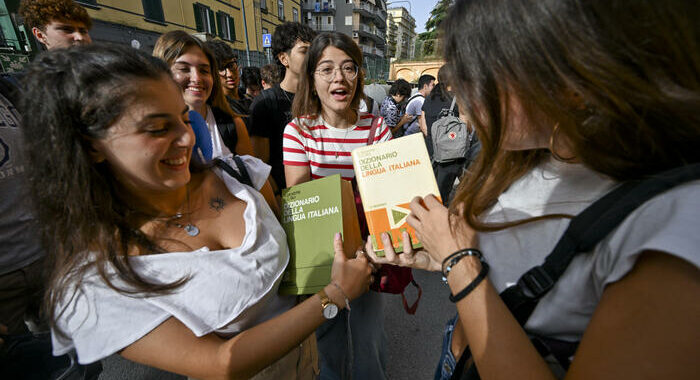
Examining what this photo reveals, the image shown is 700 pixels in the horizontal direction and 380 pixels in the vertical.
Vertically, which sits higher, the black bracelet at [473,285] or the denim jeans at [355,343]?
the black bracelet at [473,285]

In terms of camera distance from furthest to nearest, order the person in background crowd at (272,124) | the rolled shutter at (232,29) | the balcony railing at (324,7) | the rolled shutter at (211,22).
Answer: the balcony railing at (324,7)
the rolled shutter at (232,29)
the rolled shutter at (211,22)
the person in background crowd at (272,124)

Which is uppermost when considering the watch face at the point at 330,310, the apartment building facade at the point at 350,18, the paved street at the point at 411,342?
the apartment building facade at the point at 350,18

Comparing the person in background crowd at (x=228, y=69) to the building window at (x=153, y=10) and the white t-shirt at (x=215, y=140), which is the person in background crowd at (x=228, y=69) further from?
the building window at (x=153, y=10)

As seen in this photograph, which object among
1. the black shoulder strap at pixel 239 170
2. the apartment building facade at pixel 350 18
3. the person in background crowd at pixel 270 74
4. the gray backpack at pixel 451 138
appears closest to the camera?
the black shoulder strap at pixel 239 170

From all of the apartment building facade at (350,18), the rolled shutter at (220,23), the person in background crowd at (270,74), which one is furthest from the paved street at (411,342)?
the apartment building facade at (350,18)

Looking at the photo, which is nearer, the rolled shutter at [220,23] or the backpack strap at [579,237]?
the backpack strap at [579,237]

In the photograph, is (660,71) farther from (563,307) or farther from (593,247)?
(563,307)

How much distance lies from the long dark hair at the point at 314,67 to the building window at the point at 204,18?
16121mm

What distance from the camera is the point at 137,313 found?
0.82 meters

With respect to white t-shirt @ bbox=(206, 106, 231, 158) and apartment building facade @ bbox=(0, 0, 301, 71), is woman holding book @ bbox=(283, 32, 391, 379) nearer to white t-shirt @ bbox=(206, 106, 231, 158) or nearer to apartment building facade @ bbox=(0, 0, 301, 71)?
white t-shirt @ bbox=(206, 106, 231, 158)

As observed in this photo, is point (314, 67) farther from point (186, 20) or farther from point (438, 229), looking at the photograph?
point (186, 20)

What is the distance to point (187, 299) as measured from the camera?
34.0 inches

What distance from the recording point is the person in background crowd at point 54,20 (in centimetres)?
221

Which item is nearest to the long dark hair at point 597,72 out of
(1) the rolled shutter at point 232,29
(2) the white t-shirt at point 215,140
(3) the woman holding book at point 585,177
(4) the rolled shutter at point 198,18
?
(3) the woman holding book at point 585,177
